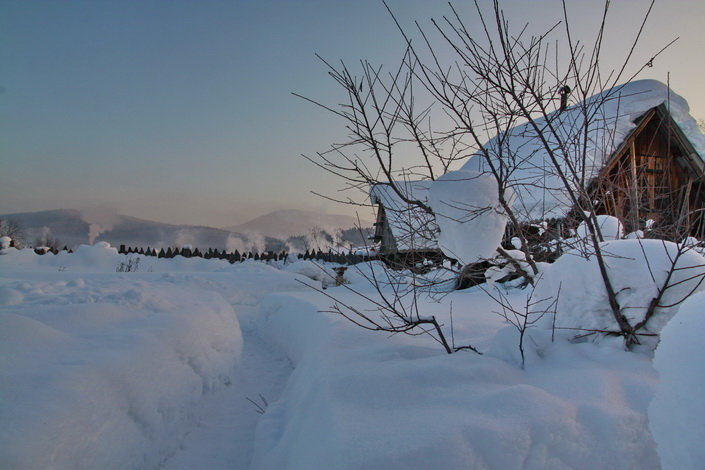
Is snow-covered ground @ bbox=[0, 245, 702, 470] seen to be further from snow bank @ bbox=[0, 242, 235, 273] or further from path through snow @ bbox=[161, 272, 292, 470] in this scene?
snow bank @ bbox=[0, 242, 235, 273]

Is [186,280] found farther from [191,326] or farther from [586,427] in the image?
[586,427]

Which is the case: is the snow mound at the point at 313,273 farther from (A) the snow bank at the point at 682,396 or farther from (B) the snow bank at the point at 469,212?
(A) the snow bank at the point at 682,396

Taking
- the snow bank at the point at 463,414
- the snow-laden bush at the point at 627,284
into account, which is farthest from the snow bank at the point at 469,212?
the snow bank at the point at 463,414

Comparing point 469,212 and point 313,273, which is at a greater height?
point 469,212

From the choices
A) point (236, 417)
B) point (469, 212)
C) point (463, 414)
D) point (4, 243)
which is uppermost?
point (469, 212)

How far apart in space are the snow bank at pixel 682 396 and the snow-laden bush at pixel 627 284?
1460 mm

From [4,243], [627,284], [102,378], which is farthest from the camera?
[4,243]

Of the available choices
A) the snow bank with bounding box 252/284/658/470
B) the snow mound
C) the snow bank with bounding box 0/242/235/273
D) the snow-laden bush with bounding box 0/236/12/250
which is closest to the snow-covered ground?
the snow bank with bounding box 252/284/658/470

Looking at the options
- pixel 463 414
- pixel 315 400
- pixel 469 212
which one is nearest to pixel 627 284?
pixel 469 212

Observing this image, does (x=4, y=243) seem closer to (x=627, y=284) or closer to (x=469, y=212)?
(x=469, y=212)

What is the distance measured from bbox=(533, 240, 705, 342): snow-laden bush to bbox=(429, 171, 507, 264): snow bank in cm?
60

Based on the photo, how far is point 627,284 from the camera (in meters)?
2.81

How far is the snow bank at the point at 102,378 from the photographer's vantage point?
1.99 meters

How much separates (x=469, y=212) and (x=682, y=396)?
2149 mm
